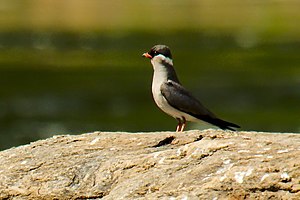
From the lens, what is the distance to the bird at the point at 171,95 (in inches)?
614

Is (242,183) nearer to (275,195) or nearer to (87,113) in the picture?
(275,195)

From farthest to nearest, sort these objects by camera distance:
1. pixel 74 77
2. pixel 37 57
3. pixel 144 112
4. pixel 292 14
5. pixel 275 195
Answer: pixel 292 14
pixel 37 57
pixel 74 77
pixel 144 112
pixel 275 195

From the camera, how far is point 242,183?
34.9 ft

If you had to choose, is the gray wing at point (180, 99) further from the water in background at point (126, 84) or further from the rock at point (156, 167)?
the water in background at point (126, 84)

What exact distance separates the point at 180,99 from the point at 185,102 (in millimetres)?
114

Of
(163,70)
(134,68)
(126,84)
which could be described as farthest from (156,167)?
(134,68)

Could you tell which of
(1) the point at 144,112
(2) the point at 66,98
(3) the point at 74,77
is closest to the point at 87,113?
(1) the point at 144,112

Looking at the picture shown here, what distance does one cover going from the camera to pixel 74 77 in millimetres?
49844

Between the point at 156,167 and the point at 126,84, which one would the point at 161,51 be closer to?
the point at 156,167

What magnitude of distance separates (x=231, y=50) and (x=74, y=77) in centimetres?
1490

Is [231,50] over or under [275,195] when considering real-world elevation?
under

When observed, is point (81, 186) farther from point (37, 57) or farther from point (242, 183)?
point (37, 57)

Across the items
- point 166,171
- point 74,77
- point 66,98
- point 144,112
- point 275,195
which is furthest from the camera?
point 74,77

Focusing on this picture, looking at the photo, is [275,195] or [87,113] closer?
[275,195]
